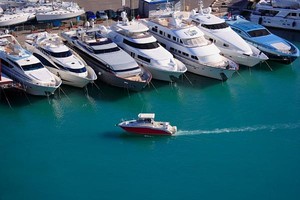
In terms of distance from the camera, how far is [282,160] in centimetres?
3803

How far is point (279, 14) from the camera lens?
67.2 m

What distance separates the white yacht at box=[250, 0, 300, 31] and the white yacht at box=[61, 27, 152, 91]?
25458 mm

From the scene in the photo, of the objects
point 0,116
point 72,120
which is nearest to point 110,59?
point 72,120

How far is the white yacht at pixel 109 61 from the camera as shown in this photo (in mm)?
47156

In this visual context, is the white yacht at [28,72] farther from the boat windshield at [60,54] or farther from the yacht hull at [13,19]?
the yacht hull at [13,19]

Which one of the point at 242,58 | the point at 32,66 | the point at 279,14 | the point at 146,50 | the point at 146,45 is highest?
the point at 279,14

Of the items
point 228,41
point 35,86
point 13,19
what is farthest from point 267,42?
point 13,19

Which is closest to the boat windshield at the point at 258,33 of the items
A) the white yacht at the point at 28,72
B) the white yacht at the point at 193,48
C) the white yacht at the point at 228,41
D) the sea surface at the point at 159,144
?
the white yacht at the point at 228,41

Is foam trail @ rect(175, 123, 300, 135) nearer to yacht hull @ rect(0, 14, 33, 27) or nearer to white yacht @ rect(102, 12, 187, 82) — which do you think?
white yacht @ rect(102, 12, 187, 82)

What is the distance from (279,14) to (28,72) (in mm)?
36601

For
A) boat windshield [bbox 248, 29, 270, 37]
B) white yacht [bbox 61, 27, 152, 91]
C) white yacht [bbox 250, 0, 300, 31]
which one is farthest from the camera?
white yacht [bbox 250, 0, 300, 31]

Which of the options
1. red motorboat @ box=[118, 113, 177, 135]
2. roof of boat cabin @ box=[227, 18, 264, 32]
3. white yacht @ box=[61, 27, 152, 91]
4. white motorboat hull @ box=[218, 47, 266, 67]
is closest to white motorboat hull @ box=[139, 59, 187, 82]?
white yacht @ box=[61, 27, 152, 91]

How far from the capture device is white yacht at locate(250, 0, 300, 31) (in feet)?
218

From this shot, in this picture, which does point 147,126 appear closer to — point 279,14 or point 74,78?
point 74,78
